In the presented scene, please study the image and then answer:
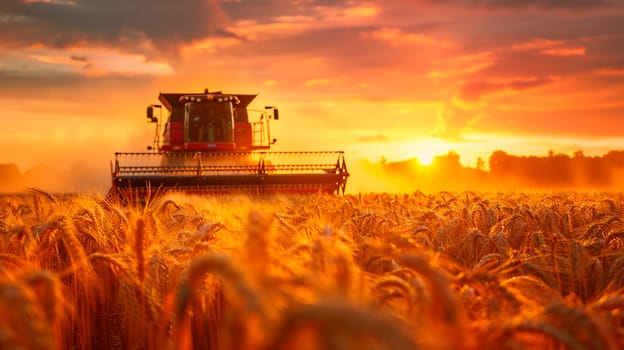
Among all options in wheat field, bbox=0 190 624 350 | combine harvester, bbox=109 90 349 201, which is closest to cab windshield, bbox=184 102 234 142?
combine harvester, bbox=109 90 349 201

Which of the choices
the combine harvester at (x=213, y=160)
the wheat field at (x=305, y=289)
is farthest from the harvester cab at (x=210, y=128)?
the wheat field at (x=305, y=289)

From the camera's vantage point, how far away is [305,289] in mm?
1487

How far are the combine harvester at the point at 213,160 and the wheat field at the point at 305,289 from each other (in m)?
9.40

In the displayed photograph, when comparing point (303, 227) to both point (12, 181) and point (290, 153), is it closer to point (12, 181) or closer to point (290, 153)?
point (290, 153)

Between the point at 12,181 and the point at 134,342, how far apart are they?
70.2m

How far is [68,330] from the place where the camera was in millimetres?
3107

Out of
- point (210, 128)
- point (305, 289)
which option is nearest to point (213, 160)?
point (210, 128)

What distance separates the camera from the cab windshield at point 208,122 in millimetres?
17625

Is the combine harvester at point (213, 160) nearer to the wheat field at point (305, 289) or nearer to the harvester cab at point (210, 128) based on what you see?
the harvester cab at point (210, 128)

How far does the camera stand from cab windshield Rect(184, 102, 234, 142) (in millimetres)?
17625

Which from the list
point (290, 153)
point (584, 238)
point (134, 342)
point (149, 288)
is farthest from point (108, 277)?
point (290, 153)

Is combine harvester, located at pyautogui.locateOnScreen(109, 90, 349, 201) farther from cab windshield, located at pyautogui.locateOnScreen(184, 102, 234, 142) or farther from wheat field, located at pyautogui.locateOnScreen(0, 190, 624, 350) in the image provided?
wheat field, located at pyautogui.locateOnScreen(0, 190, 624, 350)

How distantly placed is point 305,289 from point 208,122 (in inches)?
651

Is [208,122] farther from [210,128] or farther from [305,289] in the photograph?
[305,289]
